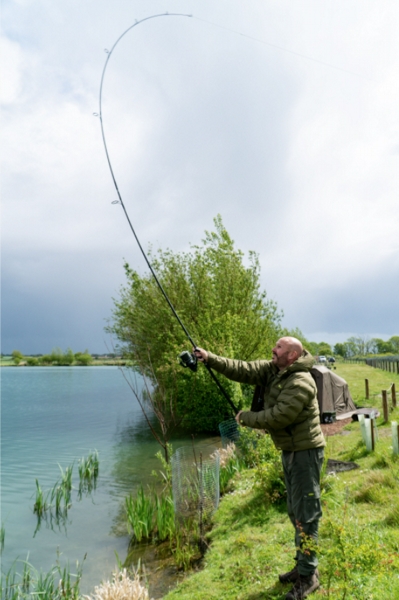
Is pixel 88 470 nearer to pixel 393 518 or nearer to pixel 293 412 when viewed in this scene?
pixel 393 518

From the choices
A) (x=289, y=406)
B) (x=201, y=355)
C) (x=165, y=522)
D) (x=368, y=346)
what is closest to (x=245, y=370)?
(x=201, y=355)

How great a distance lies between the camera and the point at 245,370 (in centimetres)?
459

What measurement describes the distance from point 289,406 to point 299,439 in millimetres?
350

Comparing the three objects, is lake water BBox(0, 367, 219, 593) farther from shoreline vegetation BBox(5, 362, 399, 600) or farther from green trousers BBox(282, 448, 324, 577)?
green trousers BBox(282, 448, 324, 577)

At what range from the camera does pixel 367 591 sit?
388cm

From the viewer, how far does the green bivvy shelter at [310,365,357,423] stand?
16078mm

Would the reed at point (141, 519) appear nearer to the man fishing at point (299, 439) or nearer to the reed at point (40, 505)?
the reed at point (40, 505)

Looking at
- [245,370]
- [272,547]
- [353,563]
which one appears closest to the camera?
[353,563]

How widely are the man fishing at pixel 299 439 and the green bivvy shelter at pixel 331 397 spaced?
12126 millimetres

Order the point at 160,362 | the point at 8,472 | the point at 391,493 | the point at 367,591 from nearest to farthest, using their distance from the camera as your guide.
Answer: the point at 367,591 → the point at 391,493 → the point at 8,472 → the point at 160,362

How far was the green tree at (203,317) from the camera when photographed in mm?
17922

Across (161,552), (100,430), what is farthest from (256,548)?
(100,430)

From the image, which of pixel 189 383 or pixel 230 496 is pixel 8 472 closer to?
pixel 189 383

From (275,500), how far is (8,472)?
1162 cm
